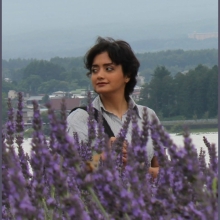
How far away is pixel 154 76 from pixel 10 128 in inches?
69.6

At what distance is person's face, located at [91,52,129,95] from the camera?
10.4 ft

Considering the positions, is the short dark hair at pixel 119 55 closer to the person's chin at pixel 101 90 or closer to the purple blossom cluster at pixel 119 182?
the person's chin at pixel 101 90

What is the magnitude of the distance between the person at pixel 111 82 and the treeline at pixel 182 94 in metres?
0.20

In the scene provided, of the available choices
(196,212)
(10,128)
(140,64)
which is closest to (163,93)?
(140,64)

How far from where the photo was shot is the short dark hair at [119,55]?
336cm

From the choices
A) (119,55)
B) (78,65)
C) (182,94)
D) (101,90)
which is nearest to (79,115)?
(101,90)

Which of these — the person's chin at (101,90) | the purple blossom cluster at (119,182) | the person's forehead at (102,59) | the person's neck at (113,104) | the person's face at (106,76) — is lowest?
the purple blossom cluster at (119,182)

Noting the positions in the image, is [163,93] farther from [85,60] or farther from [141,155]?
[141,155]

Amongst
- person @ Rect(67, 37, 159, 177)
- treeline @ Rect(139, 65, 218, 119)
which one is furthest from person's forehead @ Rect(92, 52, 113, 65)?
treeline @ Rect(139, 65, 218, 119)

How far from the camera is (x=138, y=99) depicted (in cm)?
385

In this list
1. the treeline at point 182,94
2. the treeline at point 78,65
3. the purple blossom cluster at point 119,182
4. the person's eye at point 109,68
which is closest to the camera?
the purple blossom cluster at point 119,182

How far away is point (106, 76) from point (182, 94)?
512mm

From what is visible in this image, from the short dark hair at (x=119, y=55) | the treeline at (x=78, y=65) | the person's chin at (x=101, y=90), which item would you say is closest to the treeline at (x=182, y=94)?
the treeline at (x=78, y=65)

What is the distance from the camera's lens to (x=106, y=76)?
3.18 metres
